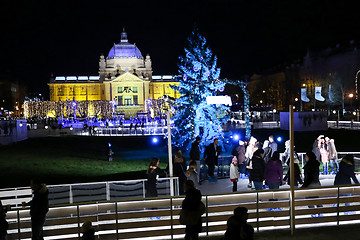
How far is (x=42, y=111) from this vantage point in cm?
8856

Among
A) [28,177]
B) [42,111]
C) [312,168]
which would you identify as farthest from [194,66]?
[42,111]

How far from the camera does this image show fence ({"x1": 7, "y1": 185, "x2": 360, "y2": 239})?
8281 mm

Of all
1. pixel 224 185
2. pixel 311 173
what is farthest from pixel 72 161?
pixel 311 173

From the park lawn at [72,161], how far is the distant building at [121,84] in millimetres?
71172

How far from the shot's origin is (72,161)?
82.5ft

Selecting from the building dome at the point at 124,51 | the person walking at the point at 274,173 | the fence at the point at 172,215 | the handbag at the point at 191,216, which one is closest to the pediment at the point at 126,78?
the building dome at the point at 124,51

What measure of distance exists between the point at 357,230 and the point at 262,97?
8810cm

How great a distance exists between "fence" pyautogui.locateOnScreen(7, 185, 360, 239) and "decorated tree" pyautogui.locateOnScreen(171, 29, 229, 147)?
14.8m

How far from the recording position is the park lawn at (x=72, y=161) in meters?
20.1

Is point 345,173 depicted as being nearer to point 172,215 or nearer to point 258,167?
point 258,167

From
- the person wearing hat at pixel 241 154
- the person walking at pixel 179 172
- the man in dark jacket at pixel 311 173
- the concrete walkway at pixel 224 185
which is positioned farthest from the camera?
the person wearing hat at pixel 241 154

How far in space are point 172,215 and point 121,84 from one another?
107969mm

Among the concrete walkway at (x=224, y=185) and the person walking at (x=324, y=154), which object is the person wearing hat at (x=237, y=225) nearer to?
the concrete walkway at (x=224, y=185)

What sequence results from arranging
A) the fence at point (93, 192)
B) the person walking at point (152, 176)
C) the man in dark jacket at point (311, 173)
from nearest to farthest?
the man in dark jacket at point (311, 173) < the person walking at point (152, 176) < the fence at point (93, 192)
